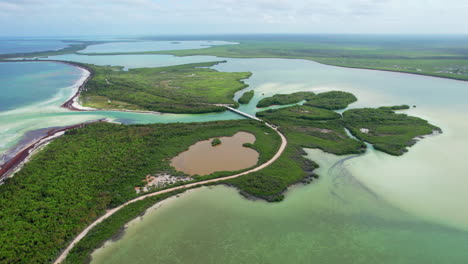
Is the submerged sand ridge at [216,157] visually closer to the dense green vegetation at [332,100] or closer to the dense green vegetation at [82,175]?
the dense green vegetation at [82,175]

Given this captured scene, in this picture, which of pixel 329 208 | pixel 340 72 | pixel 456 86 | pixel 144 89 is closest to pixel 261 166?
pixel 329 208

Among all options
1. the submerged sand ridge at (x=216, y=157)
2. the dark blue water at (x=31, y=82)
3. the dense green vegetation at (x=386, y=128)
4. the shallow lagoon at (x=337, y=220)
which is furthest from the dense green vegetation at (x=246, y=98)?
the dark blue water at (x=31, y=82)

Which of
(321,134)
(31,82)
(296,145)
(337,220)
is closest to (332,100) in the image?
(321,134)

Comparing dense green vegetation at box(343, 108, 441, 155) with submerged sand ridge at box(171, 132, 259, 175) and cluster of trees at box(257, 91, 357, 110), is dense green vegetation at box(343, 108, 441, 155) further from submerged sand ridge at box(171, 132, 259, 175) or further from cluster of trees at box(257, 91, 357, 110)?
submerged sand ridge at box(171, 132, 259, 175)

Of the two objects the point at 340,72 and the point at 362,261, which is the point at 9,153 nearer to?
the point at 362,261

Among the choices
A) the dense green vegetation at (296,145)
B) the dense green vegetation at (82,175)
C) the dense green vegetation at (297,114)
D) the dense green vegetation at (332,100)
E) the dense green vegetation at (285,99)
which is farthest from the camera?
the dense green vegetation at (285,99)

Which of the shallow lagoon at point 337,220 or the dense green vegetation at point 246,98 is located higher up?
the dense green vegetation at point 246,98

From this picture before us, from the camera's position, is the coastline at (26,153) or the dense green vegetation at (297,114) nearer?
the coastline at (26,153)
